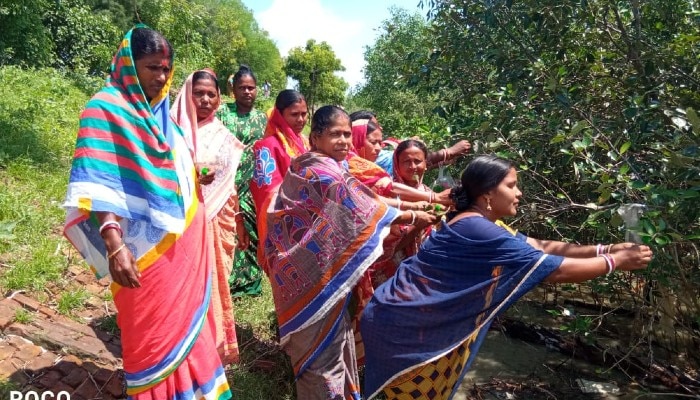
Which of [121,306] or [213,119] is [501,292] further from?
[213,119]

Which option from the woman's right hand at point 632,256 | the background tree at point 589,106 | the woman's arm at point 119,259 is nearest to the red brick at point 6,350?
the woman's arm at point 119,259

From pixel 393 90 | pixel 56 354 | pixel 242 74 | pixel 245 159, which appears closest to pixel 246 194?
pixel 245 159

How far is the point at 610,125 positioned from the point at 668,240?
1.14 m

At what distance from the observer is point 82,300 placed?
3572 millimetres

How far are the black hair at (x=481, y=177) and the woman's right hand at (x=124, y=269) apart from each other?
1.38 metres

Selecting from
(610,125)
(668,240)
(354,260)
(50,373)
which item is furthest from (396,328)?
(50,373)

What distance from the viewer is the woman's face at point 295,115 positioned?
340 centimetres

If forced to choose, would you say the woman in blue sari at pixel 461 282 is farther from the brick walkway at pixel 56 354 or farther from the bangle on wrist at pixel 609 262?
the brick walkway at pixel 56 354

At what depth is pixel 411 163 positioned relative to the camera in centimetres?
336

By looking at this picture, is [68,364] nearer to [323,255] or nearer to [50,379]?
[50,379]

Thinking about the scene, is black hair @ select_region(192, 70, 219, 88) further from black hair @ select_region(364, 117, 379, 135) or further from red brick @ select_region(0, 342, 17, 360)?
red brick @ select_region(0, 342, 17, 360)

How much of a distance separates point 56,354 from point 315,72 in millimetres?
24888

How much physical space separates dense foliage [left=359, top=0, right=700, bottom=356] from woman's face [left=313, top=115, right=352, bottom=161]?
89cm

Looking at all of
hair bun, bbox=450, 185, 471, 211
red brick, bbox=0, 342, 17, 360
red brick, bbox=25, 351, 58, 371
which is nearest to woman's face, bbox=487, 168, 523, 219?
hair bun, bbox=450, 185, 471, 211
